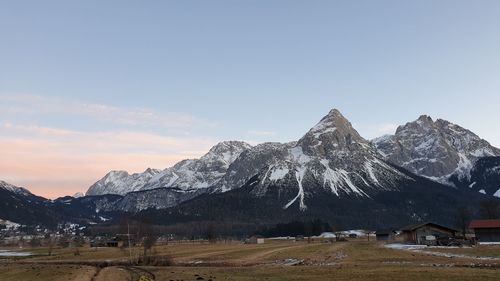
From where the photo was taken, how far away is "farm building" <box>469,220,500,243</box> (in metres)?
132

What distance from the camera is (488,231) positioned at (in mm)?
133250

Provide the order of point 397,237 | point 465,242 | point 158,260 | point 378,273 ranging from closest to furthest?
point 378,273 → point 158,260 → point 465,242 → point 397,237

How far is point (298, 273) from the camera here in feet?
198

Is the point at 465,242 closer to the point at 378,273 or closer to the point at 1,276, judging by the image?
the point at 378,273

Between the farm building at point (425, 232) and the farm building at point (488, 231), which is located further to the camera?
the farm building at point (425, 232)

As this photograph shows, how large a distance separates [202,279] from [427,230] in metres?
110

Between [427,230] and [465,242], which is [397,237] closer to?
[427,230]

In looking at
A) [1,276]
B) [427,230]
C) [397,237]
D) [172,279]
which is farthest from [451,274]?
[397,237]

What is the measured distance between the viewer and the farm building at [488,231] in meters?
132

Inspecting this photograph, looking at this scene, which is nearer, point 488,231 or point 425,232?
point 488,231

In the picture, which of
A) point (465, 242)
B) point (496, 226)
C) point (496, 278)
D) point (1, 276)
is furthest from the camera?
point (496, 226)

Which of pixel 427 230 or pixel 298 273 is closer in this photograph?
pixel 298 273

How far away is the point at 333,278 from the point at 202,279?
13965 mm

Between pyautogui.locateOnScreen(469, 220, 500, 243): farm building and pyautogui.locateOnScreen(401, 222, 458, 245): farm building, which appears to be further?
pyautogui.locateOnScreen(401, 222, 458, 245): farm building
